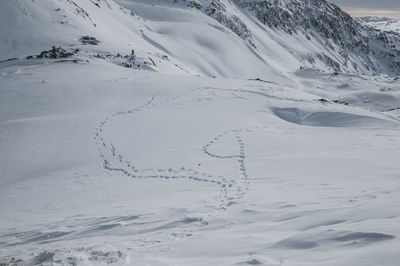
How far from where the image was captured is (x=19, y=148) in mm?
12586

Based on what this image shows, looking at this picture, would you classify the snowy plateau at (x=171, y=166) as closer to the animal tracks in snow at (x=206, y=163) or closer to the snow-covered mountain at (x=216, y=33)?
the animal tracks in snow at (x=206, y=163)

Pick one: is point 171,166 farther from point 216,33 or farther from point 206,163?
point 216,33

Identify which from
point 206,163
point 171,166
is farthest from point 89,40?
point 206,163

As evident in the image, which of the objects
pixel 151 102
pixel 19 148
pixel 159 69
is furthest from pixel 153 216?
pixel 159 69

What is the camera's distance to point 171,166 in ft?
36.0

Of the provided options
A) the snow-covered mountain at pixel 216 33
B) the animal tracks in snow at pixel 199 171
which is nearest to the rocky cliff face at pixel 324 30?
the snow-covered mountain at pixel 216 33

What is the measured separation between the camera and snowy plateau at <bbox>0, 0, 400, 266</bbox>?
512 cm

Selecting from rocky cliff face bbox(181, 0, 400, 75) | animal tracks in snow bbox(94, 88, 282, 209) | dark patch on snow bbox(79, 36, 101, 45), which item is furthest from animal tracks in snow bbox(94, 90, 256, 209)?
rocky cliff face bbox(181, 0, 400, 75)

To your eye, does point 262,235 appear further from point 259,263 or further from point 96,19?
point 96,19

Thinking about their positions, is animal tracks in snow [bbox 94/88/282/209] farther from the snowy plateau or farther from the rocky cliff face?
the rocky cliff face


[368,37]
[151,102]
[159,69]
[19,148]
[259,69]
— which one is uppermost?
[368,37]

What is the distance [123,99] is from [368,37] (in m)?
141

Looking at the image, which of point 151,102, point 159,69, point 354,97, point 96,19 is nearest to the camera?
point 151,102

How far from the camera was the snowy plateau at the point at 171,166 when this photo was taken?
5117mm
